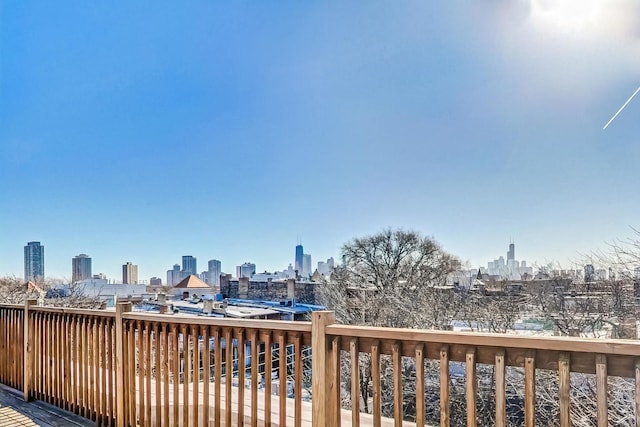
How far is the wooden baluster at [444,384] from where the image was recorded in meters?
1.56

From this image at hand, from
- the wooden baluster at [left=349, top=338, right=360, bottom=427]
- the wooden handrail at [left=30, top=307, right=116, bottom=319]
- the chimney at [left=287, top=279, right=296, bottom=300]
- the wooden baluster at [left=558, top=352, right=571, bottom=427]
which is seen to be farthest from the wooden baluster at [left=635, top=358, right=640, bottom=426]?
the chimney at [left=287, top=279, right=296, bottom=300]

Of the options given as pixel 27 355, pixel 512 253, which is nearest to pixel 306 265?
pixel 512 253

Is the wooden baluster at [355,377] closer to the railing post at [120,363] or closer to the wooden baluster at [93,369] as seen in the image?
the railing post at [120,363]

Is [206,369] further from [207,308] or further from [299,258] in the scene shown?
[299,258]

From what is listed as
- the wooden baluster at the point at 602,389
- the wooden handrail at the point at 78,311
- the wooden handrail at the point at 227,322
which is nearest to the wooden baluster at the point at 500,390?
the wooden baluster at the point at 602,389

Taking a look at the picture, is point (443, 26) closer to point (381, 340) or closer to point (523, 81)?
point (523, 81)

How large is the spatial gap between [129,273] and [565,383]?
20.8m

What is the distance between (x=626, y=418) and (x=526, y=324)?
218 inches

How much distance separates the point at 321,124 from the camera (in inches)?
566

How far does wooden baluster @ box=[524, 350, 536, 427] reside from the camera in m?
1.41

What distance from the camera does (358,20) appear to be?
903 cm

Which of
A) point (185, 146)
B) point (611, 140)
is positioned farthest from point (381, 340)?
point (185, 146)

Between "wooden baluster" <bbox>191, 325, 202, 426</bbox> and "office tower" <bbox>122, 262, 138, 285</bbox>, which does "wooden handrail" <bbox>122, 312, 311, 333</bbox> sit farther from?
"office tower" <bbox>122, 262, 138, 285</bbox>

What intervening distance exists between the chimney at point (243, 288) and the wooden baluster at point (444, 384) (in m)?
24.3
